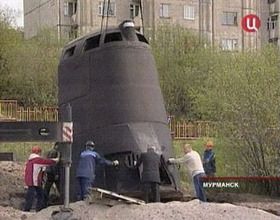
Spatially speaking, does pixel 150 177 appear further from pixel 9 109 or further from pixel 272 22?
pixel 272 22

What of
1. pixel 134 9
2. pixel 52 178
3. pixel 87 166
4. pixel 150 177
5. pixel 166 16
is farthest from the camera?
pixel 134 9

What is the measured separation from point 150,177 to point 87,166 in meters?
1.46

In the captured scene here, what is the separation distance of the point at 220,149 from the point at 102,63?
41.5 ft

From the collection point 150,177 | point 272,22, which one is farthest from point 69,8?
point 150,177

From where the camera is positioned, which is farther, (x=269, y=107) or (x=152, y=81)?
(x=269, y=107)

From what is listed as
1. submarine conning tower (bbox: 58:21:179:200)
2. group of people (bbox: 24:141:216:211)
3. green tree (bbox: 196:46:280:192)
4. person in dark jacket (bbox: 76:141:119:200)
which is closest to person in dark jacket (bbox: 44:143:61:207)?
group of people (bbox: 24:141:216:211)

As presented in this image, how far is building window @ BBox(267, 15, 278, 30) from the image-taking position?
78100mm

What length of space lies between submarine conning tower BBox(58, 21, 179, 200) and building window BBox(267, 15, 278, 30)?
6302cm

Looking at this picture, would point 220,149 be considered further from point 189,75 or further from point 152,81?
point 189,75

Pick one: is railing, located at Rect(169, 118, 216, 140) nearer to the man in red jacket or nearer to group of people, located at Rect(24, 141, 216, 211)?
group of people, located at Rect(24, 141, 216, 211)

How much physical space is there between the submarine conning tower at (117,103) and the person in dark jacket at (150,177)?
16.9 inches

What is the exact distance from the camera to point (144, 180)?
14.6m

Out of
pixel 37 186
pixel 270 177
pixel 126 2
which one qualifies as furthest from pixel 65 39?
pixel 37 186

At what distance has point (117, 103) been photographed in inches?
623
